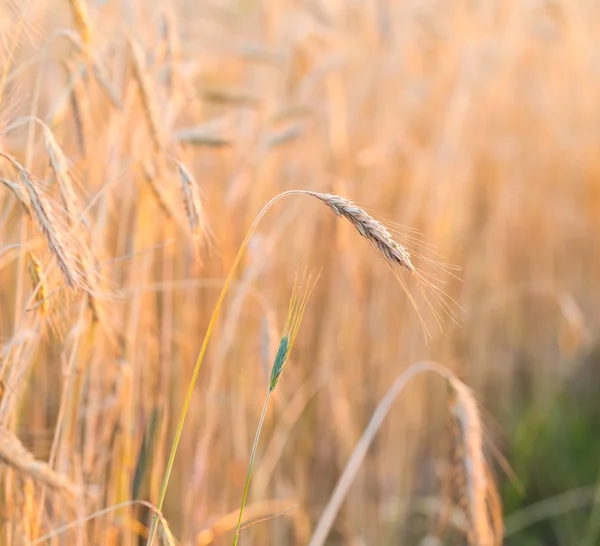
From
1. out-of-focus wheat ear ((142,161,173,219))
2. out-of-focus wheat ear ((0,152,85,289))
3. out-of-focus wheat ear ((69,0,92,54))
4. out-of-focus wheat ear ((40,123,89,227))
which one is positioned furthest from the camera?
out-of-focus wheat ear ((142,161,173,219))

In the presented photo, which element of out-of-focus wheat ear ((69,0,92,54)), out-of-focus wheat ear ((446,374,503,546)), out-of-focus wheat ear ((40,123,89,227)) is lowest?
out-of-focus wheat ear ((446,374,503,546))

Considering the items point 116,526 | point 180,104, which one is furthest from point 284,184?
point 116,526

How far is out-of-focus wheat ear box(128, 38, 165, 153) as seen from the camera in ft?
3.87

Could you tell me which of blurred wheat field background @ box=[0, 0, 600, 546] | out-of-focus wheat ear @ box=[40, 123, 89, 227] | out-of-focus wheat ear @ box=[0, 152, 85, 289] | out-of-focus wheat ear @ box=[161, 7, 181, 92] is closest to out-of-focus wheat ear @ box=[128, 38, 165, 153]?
blurred wheat field background @ box=[0, 0, 600, 546]

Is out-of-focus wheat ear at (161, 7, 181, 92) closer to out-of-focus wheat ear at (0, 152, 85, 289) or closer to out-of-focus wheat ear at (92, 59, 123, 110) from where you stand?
out-of-focus wheat ear at (92, 59, 123, 110)

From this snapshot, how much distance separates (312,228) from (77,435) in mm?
1042

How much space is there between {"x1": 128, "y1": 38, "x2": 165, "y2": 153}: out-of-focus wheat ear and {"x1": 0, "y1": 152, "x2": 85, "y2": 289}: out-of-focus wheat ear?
0.45 meters

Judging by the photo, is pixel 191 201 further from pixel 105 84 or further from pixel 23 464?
pixel 105 84

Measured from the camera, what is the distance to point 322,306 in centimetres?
A: 226

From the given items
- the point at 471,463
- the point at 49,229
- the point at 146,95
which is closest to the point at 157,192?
the point at 146,95

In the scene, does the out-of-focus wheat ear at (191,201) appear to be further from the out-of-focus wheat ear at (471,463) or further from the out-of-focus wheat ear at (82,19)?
the out-of-focus wheat ear at (471,463)

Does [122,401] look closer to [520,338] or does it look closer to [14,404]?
[14,404]

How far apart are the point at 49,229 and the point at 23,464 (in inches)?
9.6

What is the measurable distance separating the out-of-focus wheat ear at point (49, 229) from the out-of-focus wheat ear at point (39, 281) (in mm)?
74
